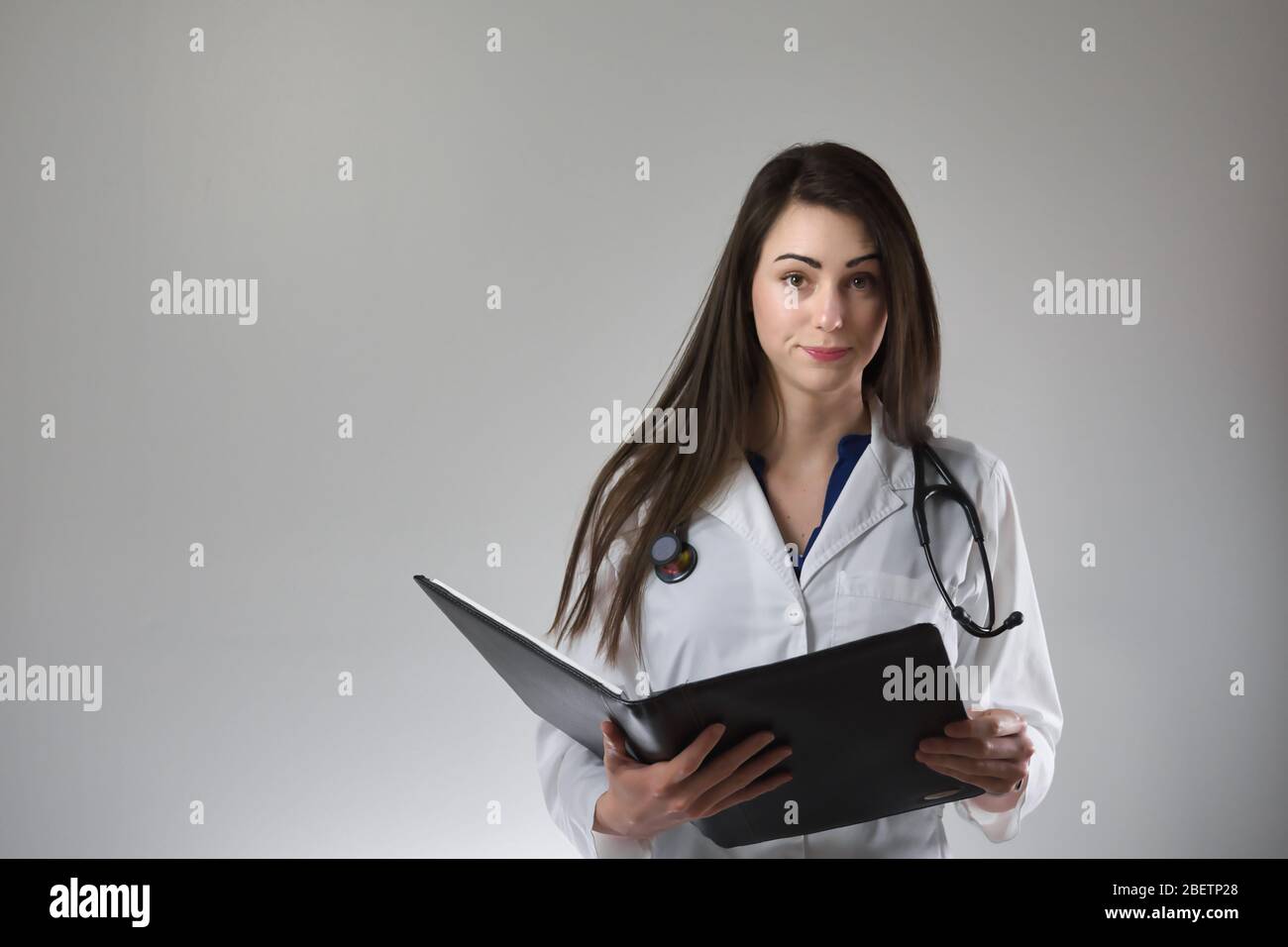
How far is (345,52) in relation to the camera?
2496mm

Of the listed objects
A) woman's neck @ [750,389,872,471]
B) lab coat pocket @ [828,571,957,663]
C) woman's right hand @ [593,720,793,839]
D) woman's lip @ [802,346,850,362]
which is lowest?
woman's right hand @ [593,720,793,839]

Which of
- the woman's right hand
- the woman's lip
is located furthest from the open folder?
the woman's lip

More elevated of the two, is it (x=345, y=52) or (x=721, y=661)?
(x=345, y=52)

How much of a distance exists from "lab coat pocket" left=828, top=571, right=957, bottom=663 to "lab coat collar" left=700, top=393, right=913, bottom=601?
0.15ft

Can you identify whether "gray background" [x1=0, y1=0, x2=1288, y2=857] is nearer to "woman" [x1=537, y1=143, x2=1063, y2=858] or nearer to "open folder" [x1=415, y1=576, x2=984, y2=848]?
"woman" [x1=537, y1=143, x2=1063, y2=858]

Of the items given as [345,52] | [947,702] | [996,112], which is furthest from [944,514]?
[345,52]

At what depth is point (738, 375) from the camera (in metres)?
1.42

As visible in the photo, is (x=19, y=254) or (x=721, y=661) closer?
(x=721, y=661)

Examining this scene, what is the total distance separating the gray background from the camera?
2418mm

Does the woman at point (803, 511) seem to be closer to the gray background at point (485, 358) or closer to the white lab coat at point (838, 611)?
the white lab coat at point (838, 611)

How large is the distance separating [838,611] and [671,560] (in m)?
0.22

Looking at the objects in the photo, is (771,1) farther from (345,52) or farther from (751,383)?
(751,383)

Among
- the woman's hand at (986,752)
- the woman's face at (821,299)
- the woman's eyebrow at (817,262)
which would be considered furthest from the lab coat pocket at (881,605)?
the woman's eyebrow at (817,262)

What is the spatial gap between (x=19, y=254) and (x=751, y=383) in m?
1.99
